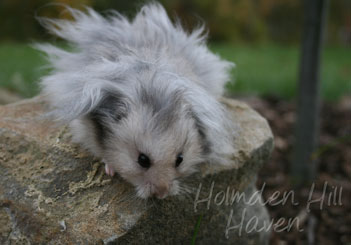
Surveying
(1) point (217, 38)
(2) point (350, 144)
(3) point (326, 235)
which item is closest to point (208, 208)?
(3) point (326, 235)

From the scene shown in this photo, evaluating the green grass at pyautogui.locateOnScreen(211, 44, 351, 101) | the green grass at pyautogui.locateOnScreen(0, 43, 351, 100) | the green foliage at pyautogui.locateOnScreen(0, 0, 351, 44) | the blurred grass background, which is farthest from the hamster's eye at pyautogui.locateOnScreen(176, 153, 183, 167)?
the green foliage at pyautogui.locateOnScreen(0, 0, 351, 44)

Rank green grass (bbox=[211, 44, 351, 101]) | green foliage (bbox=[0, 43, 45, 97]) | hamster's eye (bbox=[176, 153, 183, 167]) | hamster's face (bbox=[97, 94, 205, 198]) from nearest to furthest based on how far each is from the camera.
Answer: hamster's face (bbox=[97, 94, 205, 198]) → hamster's eye (bbox=[176, 153, 183, 167]) → green foliage (bbox=[0, 43, 45, 97]) → green grass (bbox=[211, 44, 351, 101])

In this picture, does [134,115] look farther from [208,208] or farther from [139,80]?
[208,208]

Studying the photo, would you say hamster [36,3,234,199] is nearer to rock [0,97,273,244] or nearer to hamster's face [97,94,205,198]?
hamster's face [97,94,205,198]

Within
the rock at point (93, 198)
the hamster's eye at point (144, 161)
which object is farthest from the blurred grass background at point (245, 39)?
the hamster's eye at point (144, 161)

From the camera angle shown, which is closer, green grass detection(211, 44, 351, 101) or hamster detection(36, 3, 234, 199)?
hamster detection(36, 3, 234, 199)

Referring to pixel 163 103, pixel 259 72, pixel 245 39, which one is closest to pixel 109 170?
pixel 163 103

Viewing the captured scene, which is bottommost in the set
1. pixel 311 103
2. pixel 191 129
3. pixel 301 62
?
pixel 191 129
